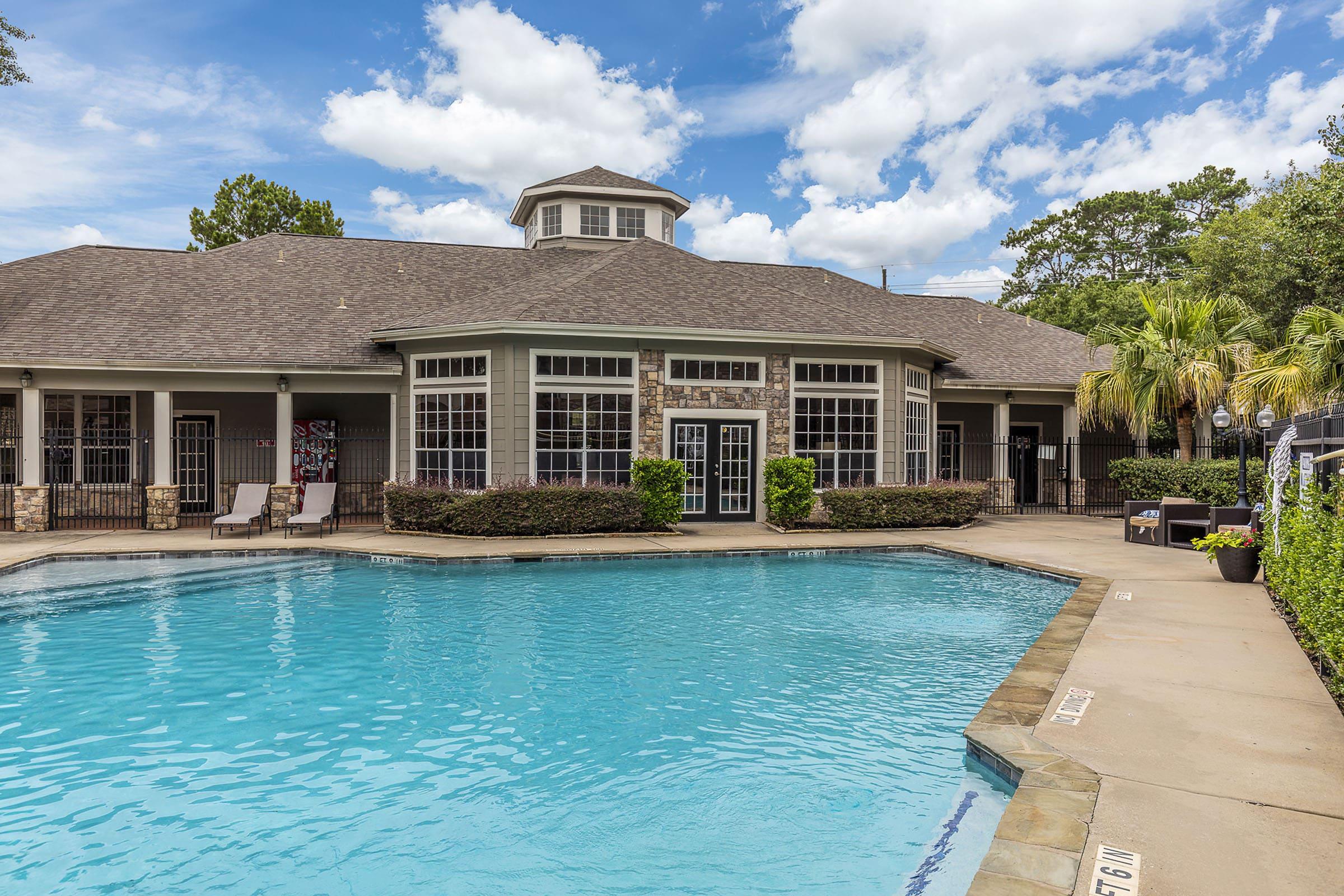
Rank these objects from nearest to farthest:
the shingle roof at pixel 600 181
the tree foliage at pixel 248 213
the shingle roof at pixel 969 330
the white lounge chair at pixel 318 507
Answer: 1. the white lounge chair at pixel 318 507
2. the shingle roof at pixel 969 330
3. the shingle roof at pixel 600 181
4. the tree foliage at pixel 248 213

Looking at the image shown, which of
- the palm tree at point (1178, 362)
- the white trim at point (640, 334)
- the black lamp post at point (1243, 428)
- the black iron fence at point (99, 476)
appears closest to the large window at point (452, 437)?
the white trim at point (640, 334)

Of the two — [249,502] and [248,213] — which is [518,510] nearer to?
[249,502]

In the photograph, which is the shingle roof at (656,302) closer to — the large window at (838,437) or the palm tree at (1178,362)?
the large window at (838,437)

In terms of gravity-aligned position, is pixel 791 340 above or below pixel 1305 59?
below

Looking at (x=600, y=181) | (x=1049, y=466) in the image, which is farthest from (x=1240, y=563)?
(x=600, y=181)

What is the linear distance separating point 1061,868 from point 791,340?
1251 cm

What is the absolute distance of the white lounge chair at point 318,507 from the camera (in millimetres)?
13531

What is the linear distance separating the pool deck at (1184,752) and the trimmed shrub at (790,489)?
535cm

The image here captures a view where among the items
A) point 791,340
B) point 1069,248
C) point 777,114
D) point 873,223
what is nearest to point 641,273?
point 791,340

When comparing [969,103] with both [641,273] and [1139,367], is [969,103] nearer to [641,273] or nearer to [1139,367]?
[1139,367]

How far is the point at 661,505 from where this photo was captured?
13781mm

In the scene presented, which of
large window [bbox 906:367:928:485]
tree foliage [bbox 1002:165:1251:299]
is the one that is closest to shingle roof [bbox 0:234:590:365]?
large window [bbox 906:367:928:485]

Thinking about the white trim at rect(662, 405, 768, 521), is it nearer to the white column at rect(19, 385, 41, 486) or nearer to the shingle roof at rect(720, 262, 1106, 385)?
the shingle roof at rect(720, 262, 1106, 385)

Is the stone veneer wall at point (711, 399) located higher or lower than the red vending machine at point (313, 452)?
higher
